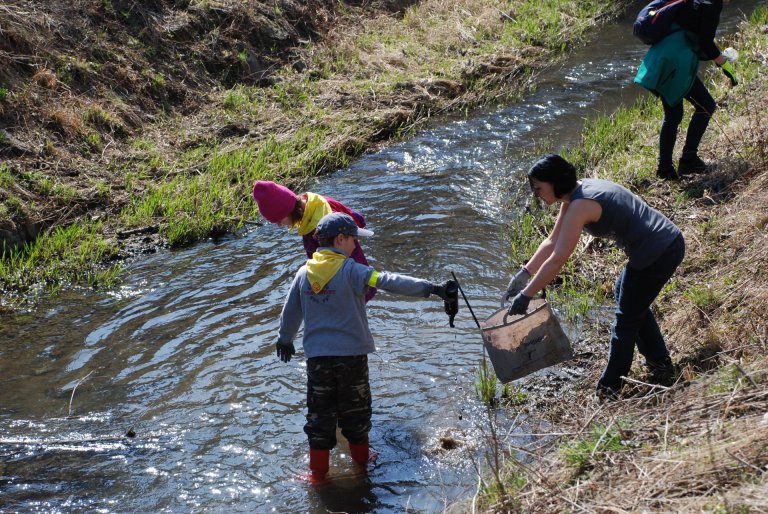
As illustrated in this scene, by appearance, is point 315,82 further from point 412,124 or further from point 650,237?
point 650,237

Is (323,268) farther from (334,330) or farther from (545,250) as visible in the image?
(545,250)

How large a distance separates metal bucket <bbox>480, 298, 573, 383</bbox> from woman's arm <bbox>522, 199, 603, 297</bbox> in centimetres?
25

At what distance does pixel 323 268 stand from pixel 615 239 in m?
1.69

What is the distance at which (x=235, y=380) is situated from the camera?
6.02 m

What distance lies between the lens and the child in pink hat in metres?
5.00

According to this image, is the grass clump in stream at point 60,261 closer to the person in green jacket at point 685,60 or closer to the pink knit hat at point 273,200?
the pink knit hat at point 273,200

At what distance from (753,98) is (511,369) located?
5640 mm

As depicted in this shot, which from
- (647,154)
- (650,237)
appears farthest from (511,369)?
(647,154)

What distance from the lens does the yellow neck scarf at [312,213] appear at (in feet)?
16.6

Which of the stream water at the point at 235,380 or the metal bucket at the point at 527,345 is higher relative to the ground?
the metal bucket at the point at 527,345

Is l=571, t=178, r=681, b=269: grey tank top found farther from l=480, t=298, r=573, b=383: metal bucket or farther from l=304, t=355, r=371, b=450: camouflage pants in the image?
l=304, t=355, r=371, b=450: camouflage pants

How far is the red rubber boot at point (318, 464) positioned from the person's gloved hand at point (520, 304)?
1433 mm

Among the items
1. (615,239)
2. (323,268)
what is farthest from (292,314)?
(615,239)

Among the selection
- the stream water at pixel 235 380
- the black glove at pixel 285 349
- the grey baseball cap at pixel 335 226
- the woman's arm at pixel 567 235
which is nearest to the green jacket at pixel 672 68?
the stream water at pixel 235 380
